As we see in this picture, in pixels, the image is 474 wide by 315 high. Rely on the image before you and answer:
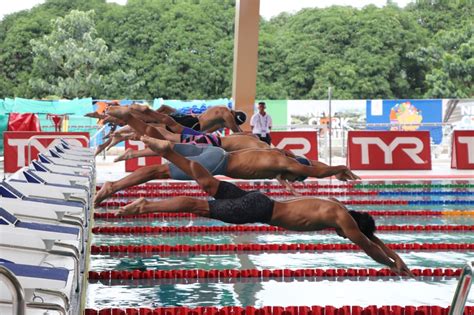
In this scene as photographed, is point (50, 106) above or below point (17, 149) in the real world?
above

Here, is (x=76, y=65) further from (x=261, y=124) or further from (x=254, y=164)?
(x=254, y=164)

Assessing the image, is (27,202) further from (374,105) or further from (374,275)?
(374,105)

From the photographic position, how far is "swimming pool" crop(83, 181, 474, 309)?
6.48 metres

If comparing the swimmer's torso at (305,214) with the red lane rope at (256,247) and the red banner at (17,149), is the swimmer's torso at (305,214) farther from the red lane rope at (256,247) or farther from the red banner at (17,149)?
the red banner at (17,149)

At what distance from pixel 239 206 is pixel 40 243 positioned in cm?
209

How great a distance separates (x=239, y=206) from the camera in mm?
5824

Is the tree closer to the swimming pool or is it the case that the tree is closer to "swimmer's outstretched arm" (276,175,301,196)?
the swimming pool

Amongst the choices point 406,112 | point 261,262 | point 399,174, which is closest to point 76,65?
point 406,112

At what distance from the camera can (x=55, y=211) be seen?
4789mm

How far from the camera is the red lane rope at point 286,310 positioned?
5616mm

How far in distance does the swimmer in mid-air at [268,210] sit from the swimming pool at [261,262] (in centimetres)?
62

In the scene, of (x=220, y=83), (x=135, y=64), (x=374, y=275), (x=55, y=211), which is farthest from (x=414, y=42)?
(x=55, y=211)

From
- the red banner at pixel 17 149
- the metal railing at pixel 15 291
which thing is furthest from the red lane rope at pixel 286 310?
the red banner at pixel 17 149

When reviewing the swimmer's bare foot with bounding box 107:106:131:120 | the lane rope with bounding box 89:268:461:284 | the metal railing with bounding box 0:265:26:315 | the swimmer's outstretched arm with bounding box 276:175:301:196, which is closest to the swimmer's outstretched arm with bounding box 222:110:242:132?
the swimmer's outstretched arm with bounding box 276:175:301:196
